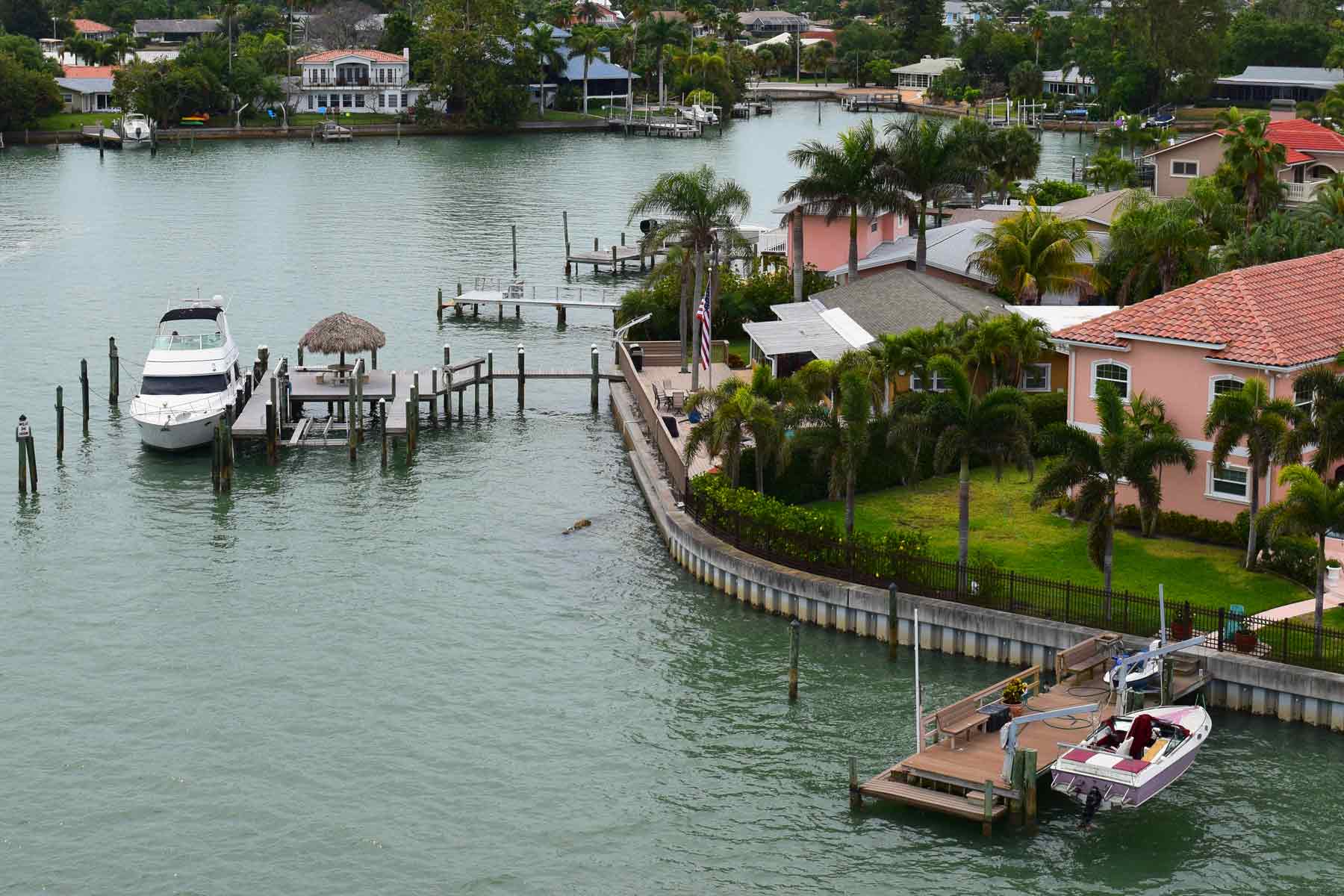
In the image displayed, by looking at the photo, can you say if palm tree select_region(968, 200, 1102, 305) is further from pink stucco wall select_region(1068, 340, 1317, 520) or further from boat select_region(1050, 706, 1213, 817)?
boat select_region(1050, 706, 1213, 817)

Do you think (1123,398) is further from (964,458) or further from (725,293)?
(725,293)

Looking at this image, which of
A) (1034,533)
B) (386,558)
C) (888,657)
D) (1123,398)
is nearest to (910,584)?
(888,657)

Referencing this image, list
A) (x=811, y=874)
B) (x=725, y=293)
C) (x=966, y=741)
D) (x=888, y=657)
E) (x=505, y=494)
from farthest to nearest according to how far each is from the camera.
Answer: (x=725, y=293) → (x=505, y=494) → (x=888, y=657) → (x=966, y=741) → (x=811, y=874)

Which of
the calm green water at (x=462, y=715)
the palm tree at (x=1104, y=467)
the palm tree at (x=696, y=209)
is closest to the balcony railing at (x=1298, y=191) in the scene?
the palm tree at (x=696, y=209)

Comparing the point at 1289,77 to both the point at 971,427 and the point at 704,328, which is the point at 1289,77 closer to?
the point at 704,328

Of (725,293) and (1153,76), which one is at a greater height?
(1153,76)

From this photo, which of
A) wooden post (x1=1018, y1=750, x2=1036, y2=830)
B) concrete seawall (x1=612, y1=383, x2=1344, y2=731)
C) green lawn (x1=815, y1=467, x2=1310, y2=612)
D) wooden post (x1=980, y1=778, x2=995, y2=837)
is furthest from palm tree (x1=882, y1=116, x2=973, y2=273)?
wooden post (x1=980, y1=778, x2=995, y2=837)

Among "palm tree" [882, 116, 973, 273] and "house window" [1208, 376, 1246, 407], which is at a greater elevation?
"palm tree" [882, 116, 973, 273]
